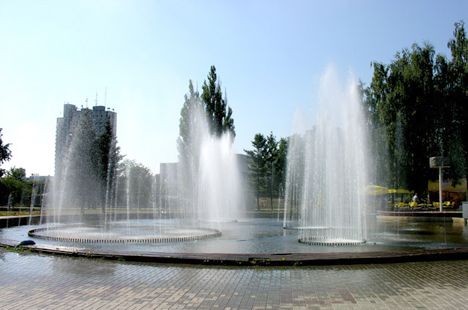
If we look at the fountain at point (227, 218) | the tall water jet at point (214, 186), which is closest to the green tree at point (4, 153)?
the fountain at point (227, 218)

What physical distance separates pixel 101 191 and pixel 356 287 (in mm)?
37020

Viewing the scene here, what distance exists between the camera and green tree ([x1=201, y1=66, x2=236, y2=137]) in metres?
36.9

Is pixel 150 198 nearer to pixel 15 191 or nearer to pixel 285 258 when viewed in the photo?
pixel 15 191

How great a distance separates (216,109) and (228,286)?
30859 millimetres

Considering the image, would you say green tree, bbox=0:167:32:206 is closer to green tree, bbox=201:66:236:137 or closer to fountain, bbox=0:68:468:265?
fountain, bbox=0:68:468:265

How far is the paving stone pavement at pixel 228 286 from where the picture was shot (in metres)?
5.72

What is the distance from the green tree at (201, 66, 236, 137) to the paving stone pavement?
2831cm

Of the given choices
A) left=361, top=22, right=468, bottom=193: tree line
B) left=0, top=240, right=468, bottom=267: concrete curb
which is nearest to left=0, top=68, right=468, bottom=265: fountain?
left=0, top=240, right=468, bottom=267: concrete curb

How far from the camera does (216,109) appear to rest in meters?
37.0

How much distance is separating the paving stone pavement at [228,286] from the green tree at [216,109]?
1114 inches

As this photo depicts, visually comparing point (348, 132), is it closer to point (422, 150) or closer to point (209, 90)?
point (422, 150)

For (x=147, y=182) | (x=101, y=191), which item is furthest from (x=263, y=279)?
(x=147, y=182)

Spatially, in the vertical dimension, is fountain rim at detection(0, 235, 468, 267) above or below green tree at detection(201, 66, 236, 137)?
below

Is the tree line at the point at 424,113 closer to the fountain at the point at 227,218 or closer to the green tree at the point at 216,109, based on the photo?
the fountain at the point at 227,218
